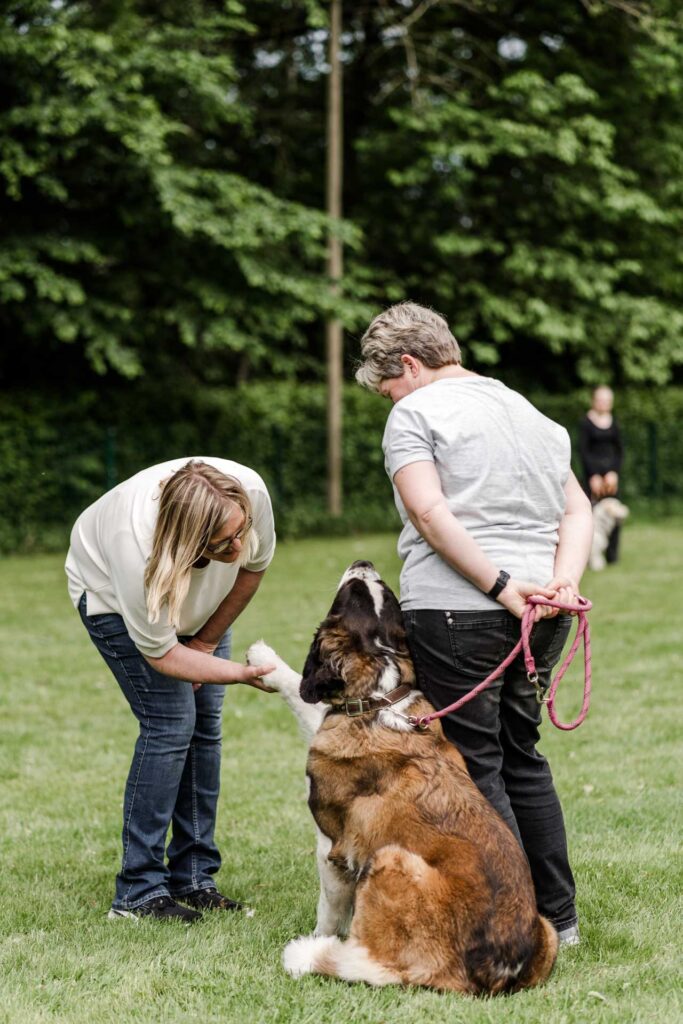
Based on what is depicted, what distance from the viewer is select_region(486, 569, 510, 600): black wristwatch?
11.8 ft

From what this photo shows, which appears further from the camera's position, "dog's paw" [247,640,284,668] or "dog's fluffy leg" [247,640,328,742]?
"dog's paw" [247,640,284,668]

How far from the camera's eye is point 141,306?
17328 millimetres

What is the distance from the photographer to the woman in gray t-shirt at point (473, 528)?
363cm

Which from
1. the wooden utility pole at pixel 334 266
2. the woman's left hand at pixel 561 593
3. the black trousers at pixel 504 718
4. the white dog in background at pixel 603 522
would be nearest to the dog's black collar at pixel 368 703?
the black trousers at pixel 504 718

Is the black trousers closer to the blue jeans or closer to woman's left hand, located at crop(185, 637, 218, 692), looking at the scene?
woman's left hand, located at crop(185, 637, 218, 692)

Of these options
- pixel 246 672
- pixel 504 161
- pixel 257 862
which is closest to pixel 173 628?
pixel 246 672

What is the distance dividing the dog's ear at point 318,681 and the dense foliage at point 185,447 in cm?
1269

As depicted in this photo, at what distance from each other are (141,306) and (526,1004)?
1502 cm

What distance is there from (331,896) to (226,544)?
3.85ft

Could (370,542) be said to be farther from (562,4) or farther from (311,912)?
(311,912)

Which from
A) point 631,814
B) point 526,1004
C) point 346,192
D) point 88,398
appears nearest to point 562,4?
point 346,192

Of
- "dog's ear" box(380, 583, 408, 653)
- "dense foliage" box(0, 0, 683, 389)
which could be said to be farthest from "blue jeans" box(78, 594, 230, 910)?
"dense foliage" box(0, 0, 683, 389)

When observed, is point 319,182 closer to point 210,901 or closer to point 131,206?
point 131,206

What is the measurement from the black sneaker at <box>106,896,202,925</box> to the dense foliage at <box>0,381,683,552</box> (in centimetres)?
1210
